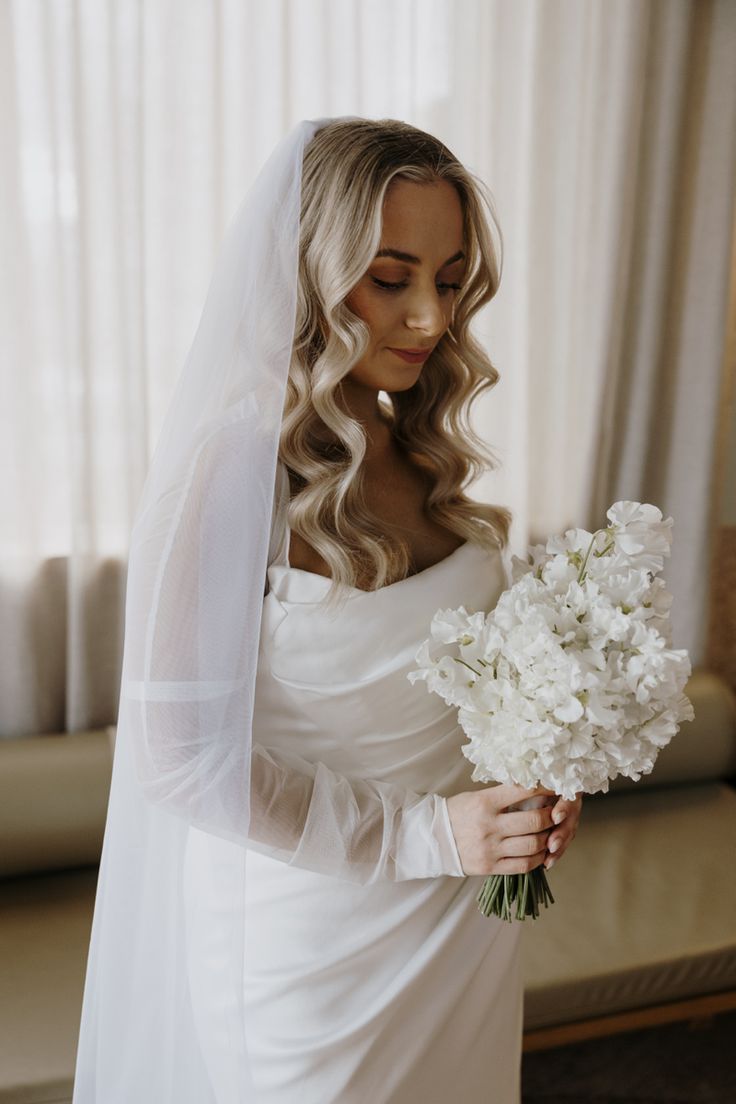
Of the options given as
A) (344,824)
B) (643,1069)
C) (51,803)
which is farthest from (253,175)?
(643,1069)

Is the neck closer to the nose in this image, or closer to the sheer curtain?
the nose

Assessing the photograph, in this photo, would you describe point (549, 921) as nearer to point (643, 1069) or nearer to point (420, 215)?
point (643, 1069)

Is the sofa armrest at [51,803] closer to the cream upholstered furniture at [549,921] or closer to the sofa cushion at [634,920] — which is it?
the cream upholstered furniture at [549,921]

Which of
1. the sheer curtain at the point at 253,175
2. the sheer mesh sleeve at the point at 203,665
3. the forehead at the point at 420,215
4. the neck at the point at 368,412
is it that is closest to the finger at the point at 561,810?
the sheer mesh sleeve at the point at 203,665

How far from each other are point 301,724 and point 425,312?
0.64 metres

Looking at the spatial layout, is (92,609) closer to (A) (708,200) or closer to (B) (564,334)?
(B) (564,334)

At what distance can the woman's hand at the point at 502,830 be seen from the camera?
1.38 m

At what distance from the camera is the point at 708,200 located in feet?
11.5

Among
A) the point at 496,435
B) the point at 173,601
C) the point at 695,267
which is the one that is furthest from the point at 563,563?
the point at 695,267

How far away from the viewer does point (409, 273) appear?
1432 millimetres

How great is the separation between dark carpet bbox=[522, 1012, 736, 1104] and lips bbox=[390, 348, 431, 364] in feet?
6.79

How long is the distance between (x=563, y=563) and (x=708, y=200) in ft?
8.98

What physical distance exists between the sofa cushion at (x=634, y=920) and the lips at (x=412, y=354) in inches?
64.6

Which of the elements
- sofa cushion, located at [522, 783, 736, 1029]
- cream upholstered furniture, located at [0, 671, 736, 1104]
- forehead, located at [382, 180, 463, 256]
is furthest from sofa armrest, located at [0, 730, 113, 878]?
forehead, located at [382, 180, 463, 256]
